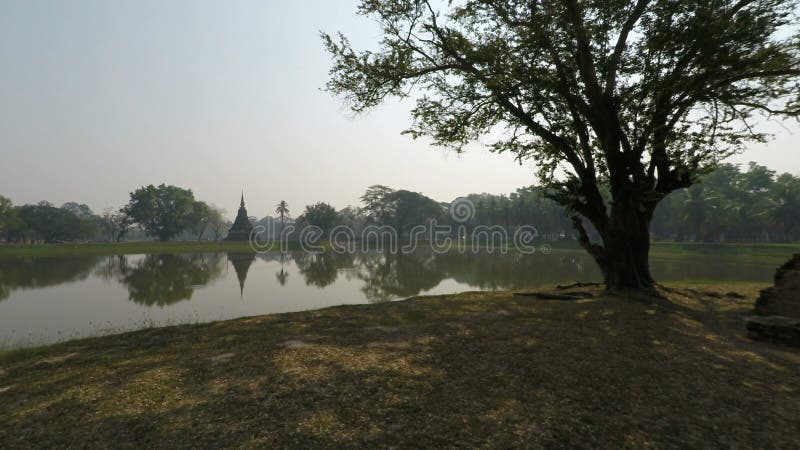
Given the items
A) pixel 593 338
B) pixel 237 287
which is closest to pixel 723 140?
pixel 593 338

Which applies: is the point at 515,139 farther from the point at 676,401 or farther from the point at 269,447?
the point at 269,447

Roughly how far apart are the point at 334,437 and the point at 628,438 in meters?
3.18

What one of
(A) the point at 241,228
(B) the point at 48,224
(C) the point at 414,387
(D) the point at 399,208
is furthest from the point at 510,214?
(B) the point at 48,224

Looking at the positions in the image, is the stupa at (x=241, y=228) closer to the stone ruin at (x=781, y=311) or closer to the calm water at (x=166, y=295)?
the calm water at (x=166, y=295)

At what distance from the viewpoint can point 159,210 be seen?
95.5m

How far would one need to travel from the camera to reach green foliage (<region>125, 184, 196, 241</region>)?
308ft

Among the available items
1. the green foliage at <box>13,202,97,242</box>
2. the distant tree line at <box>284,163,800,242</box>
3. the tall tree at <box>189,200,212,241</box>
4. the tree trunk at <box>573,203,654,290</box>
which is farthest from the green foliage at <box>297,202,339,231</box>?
the tree trunk at <box>573,203,654,290</box>

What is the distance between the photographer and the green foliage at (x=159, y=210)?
94000 millimetres

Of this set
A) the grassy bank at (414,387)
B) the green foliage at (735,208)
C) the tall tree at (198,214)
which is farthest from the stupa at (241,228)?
the green foliage at (735,208)

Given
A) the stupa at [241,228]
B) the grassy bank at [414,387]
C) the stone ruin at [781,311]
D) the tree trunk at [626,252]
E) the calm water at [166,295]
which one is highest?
the stupa at [241,228]

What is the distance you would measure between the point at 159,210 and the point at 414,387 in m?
110

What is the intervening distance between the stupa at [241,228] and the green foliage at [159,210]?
58.3ft

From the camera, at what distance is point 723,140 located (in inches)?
A: 551

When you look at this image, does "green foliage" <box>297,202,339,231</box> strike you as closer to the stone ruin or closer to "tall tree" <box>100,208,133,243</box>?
"tall tree" <box>100,208,133,243</box>
